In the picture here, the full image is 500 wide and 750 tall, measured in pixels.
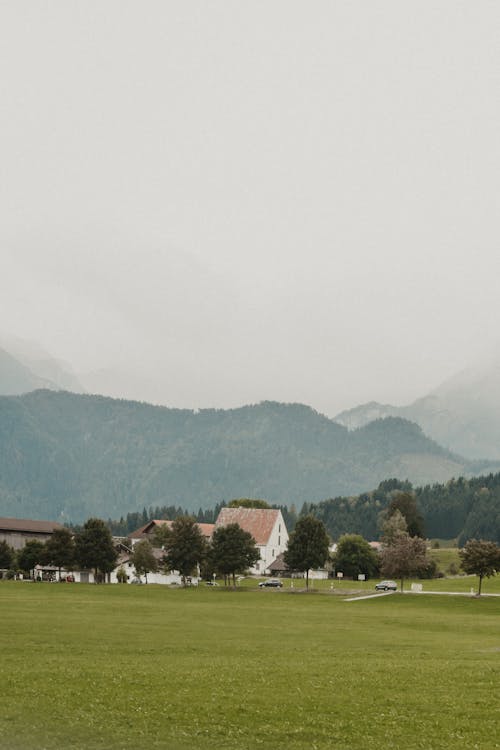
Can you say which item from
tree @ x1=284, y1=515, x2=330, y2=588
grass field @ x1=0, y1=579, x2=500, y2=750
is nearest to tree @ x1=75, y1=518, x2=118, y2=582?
tree @ x1=284, y1=515, x2=330, y2=588

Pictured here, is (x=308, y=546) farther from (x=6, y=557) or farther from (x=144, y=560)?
(x=6, y=557)

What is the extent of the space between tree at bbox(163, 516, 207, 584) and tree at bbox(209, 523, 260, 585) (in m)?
3.15

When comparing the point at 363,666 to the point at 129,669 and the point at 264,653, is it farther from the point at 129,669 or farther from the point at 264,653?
the point at 129,669

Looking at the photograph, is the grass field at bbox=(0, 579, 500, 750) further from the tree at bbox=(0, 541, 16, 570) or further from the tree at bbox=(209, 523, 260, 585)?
the tree at bbox=(0, 541, 16, 570)

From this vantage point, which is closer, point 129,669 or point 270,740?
point 270,740

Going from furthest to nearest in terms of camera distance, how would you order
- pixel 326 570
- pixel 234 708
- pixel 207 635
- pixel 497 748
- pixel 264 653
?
1. pixel 326 570
2. pixel 207 635
3. pixel 264 653
4. pixel 234 708
5. pixel 497 748

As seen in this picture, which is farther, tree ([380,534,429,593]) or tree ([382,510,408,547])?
tree ([382,510,408,547])

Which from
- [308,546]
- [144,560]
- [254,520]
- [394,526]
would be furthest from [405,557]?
[254,520]

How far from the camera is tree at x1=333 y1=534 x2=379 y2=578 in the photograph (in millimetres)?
160000

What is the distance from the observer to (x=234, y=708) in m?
28.6

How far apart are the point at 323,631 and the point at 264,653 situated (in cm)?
1589

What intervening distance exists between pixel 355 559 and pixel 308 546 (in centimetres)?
3245

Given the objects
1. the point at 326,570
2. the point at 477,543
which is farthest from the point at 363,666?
the point at 326,570

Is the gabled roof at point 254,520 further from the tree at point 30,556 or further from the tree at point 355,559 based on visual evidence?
the tree at point 30,556
